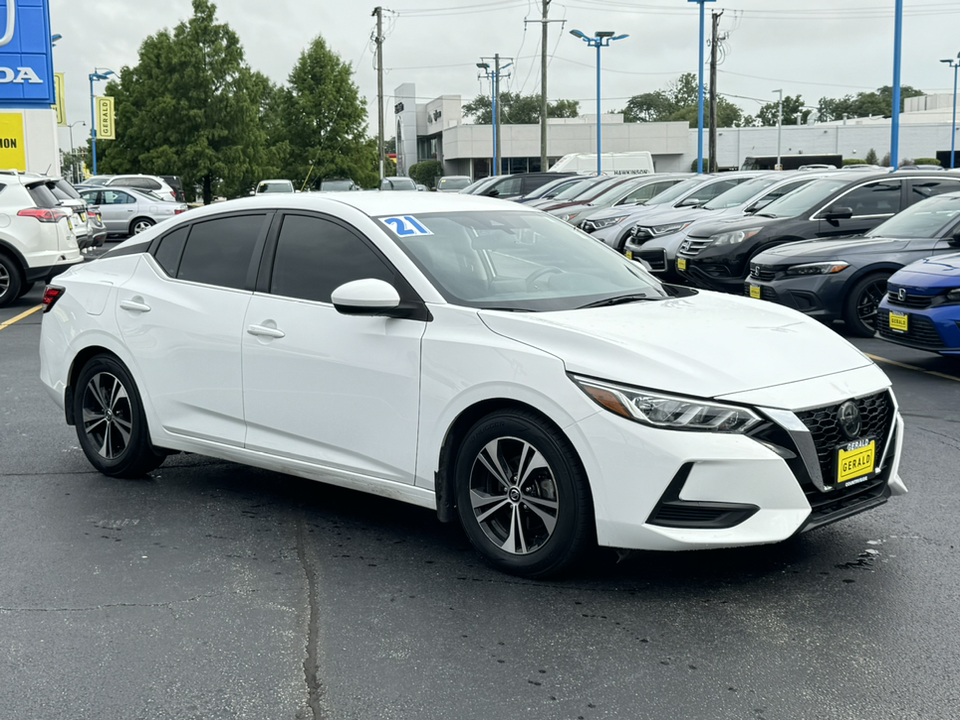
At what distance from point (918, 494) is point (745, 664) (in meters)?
2.53

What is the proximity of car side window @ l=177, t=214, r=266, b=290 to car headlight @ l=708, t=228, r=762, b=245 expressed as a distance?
9454 millimetres

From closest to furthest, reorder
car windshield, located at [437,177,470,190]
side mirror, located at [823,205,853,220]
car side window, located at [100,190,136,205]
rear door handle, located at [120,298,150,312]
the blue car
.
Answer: rear door handle, located at [120,298,150,312], the blue car, side mirror, located at [823,205,853,220], car side window, located at [100,190,136,205], car windshield, located at [437,177,470,190]

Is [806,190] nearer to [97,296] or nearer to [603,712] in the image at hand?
[97,296]

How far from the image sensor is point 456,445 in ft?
15.4

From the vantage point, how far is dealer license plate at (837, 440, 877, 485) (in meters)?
4.36

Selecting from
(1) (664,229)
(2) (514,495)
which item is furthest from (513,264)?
(1) (664,229)

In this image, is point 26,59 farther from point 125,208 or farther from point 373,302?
point 373,302

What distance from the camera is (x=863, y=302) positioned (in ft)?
38.5

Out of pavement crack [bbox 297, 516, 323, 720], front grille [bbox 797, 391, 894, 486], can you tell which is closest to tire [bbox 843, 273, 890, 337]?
front grille [bbox 797, 391, 894, 486]

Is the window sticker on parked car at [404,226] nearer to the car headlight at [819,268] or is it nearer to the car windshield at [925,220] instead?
the car headlight at [819,268]

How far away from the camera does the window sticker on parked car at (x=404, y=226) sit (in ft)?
17.1

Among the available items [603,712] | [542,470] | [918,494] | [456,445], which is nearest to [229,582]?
[456,445]

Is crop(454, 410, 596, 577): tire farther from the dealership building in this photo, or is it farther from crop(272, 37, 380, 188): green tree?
the dealership building

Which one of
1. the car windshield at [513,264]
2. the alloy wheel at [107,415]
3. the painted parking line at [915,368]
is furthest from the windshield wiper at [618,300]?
the painted parking line at [915,368]
